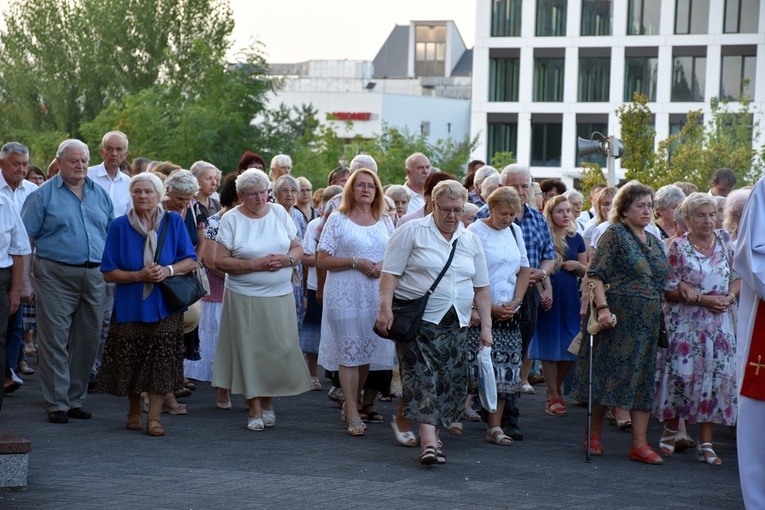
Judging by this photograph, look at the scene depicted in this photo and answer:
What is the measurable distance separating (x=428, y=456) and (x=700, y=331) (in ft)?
8.21

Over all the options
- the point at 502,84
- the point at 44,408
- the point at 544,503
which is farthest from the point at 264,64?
the point at 544,503

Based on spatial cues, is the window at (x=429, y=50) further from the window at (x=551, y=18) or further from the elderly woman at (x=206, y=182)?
the elderly woman at (x=206, y=182)

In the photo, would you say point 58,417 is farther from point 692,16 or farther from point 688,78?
point 692,16

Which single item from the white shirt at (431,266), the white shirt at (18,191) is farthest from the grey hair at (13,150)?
the white shirt at (431,266)

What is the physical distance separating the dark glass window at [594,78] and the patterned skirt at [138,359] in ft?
215

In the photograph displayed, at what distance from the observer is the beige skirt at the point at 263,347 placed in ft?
36.5

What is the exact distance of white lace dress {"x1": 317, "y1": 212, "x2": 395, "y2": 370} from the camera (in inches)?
435

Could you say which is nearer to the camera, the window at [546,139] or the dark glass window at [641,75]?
the dark glass window at [641,75]

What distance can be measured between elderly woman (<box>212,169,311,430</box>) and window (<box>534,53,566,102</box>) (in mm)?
65358

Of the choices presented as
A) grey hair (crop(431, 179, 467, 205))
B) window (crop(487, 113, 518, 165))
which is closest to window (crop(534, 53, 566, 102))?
window (crop(487, 113, 518, 165))

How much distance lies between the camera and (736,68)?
70812 millimetres

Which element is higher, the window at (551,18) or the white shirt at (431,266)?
the window at (551,18)

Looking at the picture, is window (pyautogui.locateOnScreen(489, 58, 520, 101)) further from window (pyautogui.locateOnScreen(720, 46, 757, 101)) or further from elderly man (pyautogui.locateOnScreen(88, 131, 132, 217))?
elderly man (pyautogui.locateOnScreen(88, 131, 132, 217))

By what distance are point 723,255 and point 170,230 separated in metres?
4.44
